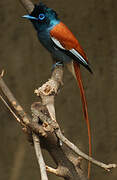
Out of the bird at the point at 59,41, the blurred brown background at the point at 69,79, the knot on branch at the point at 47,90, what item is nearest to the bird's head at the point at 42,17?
the bird at the point at 59,41

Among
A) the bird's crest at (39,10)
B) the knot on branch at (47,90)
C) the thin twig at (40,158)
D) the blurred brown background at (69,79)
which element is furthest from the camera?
the blurred brown background at (69,79)

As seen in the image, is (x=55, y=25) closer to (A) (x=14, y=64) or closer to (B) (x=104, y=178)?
(A) (x=14, y=64)

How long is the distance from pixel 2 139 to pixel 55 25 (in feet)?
2.94

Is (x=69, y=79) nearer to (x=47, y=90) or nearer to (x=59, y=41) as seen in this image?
(x=59, y=41)

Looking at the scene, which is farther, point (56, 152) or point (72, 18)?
point (72, 18)

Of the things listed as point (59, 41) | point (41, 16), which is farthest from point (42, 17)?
point (59, 41)

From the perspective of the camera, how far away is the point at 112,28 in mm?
2162

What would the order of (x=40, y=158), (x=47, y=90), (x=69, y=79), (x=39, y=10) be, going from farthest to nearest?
(x=69, y=79)
(x=39, y=10)
(x=47, y=90)
(x=40, y=158)

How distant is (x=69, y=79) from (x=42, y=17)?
2.27ft

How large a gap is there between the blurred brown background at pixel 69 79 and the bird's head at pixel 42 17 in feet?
1.78

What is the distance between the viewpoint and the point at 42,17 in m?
1.57

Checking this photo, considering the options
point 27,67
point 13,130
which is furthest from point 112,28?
point 13,130

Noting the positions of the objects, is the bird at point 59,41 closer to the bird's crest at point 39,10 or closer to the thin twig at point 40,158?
the bird's crest at point 39,10

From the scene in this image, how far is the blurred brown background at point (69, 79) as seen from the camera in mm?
2143
